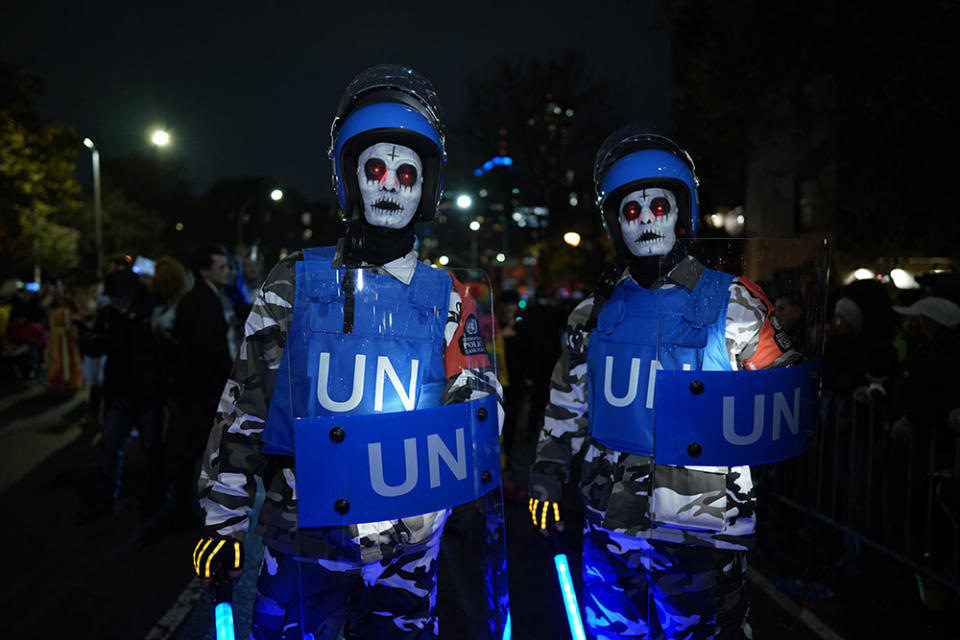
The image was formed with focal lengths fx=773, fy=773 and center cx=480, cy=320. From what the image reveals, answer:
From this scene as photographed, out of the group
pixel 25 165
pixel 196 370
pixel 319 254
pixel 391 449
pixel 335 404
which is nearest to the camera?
pixel 391 449

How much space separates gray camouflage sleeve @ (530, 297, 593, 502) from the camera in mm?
3020

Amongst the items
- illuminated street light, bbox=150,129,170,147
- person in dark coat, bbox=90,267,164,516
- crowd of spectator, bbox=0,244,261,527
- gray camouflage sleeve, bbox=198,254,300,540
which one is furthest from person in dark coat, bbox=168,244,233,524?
illuminated street light, bbox=150,129,170,147

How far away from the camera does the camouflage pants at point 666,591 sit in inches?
103

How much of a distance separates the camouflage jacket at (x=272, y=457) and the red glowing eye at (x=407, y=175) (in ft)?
1.04

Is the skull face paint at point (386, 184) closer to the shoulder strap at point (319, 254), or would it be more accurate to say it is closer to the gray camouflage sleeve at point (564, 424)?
the shoulder strap at point (319, 254)

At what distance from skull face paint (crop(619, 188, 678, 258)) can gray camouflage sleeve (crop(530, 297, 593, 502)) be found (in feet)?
1.06

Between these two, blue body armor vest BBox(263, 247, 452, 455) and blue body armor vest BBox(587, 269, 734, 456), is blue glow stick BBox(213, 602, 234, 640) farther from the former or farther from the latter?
blue body armor vest BBox(587, 269, 734, 456)

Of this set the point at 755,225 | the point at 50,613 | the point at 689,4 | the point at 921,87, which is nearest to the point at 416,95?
the point at 50,613

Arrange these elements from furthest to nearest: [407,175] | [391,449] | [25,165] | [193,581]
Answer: [25,165] → [193,581] → [407,175] → [391,449]

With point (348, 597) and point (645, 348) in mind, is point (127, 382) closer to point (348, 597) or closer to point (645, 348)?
point (348, 597)

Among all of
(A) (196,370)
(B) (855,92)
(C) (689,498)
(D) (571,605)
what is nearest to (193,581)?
(A) (196,370)

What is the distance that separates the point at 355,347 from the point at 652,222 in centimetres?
133

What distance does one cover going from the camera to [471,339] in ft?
7.84

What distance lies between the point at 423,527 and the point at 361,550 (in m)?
0.20
